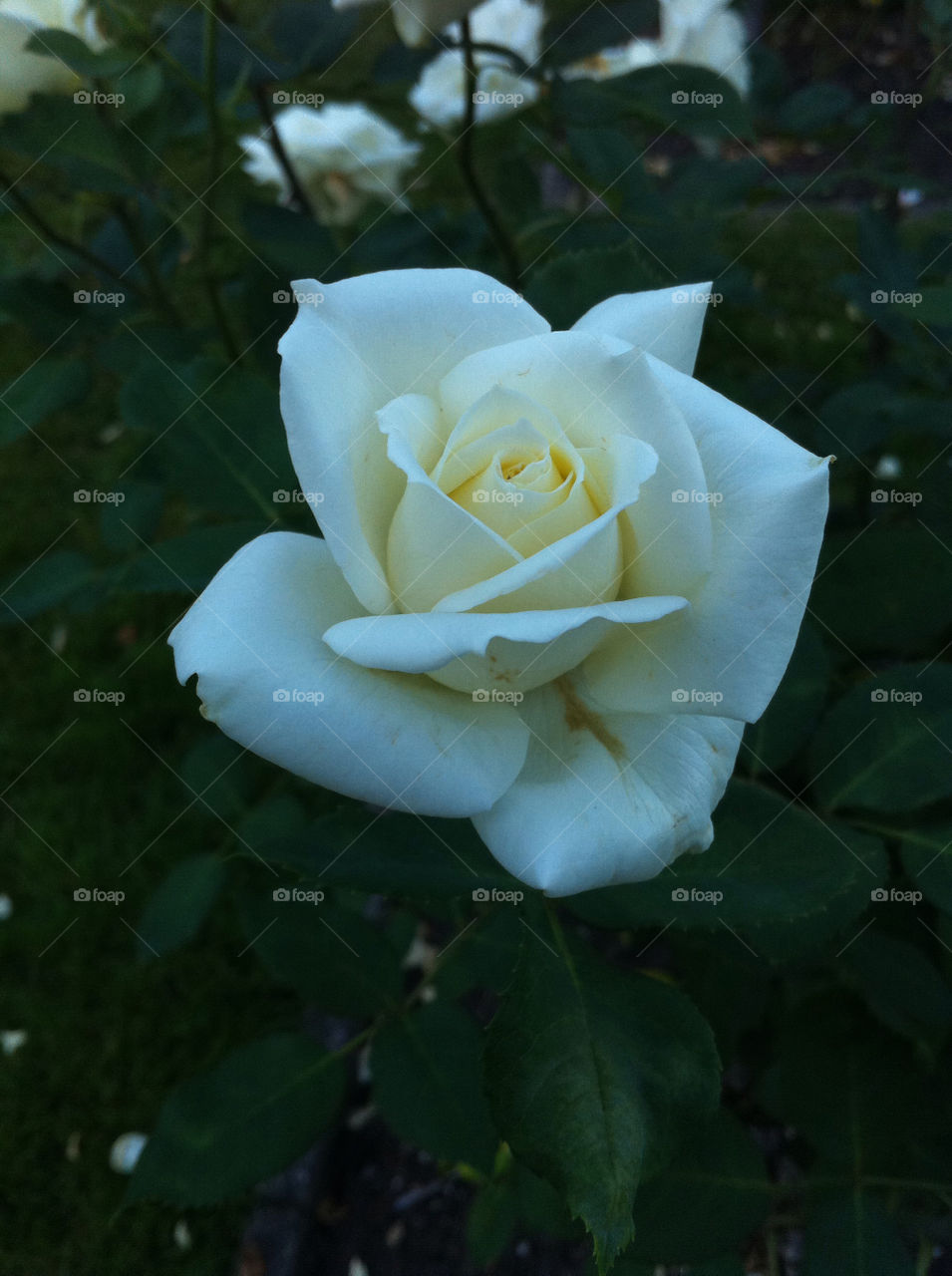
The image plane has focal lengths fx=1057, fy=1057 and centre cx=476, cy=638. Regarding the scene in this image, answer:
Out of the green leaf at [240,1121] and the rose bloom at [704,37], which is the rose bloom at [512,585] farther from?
the rose bloom at [704,37]

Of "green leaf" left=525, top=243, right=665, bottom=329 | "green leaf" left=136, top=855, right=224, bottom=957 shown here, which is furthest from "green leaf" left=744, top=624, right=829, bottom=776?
"green leaf" left=136, top=855, right=224, bottom=957

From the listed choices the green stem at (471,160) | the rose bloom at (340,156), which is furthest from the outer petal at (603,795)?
the rose bloom at (340,156)

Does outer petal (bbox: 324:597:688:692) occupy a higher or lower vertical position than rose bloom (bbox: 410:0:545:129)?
lower

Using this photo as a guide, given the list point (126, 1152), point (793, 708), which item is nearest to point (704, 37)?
point (793, 708)

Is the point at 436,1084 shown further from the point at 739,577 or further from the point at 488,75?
the point at 488,75

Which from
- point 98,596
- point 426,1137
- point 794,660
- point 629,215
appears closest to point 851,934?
point 794,660

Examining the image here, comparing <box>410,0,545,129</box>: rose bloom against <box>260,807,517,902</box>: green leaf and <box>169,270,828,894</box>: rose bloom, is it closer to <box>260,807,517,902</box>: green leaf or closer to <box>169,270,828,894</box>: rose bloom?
<box>169,270,828,894</box>: rose bloom
